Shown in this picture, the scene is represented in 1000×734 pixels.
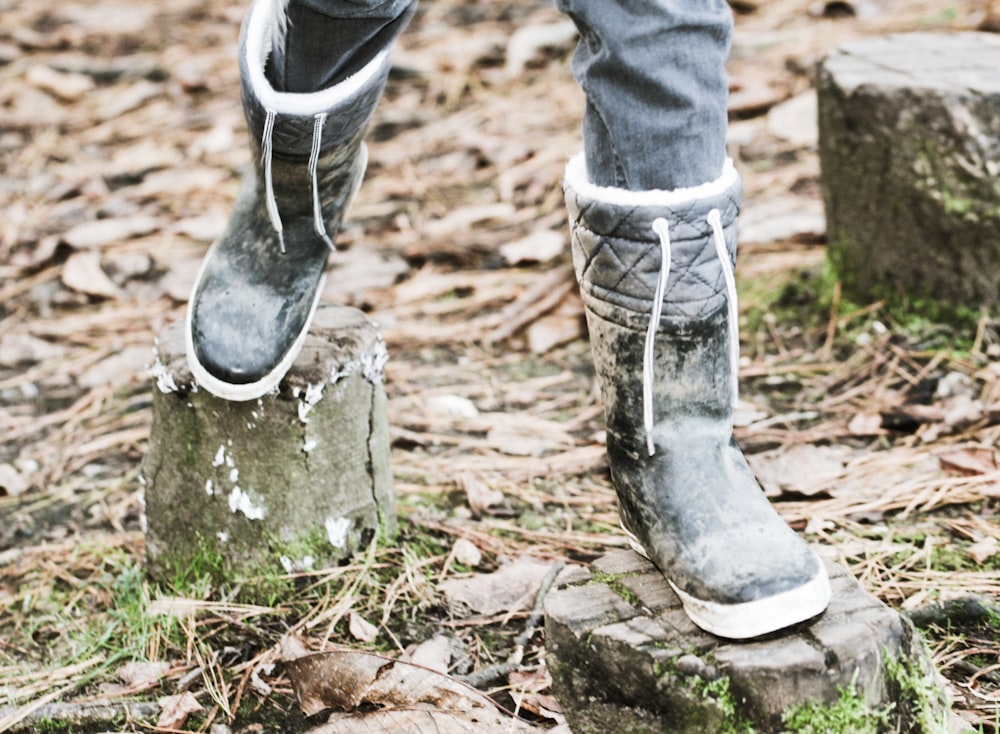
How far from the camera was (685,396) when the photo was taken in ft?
4.48

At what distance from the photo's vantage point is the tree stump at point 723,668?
123 centimetres

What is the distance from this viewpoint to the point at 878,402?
2287 mm

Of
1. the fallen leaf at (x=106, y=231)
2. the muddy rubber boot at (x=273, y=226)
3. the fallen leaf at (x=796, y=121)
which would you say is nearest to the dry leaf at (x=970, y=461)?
the muddy rubber boot at (x=273, y=226)

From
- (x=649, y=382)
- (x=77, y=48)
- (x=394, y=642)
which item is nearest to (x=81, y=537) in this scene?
(x=394, y=642)

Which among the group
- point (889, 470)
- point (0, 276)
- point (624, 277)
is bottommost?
point (0, 276)

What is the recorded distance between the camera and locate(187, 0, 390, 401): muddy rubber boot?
5.13 feet

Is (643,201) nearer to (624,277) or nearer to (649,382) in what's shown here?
(624,277)

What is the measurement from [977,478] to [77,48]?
4.72 metres

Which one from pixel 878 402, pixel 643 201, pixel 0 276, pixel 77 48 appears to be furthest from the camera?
pixel 77 48

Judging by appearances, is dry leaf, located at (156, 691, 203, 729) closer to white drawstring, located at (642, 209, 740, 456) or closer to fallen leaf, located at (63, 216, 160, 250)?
white drawstring, located at (642, 209, 740, 456)

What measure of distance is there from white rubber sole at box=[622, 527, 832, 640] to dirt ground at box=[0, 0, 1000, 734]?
295 mm

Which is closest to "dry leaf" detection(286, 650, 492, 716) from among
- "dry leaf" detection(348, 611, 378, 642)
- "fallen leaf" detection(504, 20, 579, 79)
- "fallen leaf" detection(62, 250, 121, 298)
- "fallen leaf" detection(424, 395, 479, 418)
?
"dry leaf" detection(348, 611, 378, 642)

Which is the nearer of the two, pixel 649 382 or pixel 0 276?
pixel 649 382

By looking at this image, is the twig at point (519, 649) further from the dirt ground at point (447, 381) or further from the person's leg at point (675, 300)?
the person's leg at point (675, 300)
